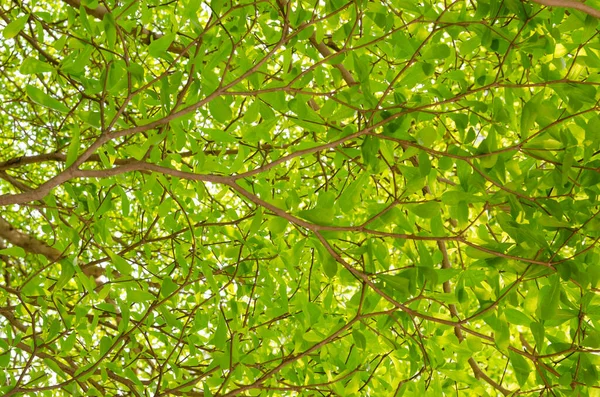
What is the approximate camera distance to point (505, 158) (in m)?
1.85

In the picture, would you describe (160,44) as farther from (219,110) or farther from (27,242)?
(27,242)

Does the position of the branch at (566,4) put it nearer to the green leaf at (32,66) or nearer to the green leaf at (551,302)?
the green leaf at (551,302)

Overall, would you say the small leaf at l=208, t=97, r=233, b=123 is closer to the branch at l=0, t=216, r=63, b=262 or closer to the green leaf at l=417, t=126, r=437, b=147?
the green leaf at l=417, t=126, r=437, b=147

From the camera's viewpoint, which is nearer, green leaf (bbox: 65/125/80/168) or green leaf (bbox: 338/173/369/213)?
green leaf (bbox: 65/125/80/168)

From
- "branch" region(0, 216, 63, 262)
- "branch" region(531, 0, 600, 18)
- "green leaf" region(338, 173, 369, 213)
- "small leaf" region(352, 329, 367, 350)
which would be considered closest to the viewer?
"branch" region(531, 0, 600, 18)

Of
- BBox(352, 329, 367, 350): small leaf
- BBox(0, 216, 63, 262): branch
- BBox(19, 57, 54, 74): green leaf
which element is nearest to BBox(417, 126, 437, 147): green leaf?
BBox(352, 329, 367, 350): small leaf

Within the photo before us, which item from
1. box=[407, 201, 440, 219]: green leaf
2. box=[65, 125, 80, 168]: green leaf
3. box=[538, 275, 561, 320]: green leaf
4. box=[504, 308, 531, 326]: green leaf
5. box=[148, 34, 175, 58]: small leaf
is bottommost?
box=[538, 275, 561, 320]: green leaf

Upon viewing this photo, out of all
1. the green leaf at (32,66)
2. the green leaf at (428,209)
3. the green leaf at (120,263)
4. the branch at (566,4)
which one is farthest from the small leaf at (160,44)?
the branch at (566,4)

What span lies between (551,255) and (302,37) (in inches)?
35.7

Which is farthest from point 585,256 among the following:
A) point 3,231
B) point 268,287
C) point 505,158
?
point 3,231

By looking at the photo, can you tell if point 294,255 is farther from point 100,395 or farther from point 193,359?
point 100,395

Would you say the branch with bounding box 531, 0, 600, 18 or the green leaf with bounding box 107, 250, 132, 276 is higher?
the branch with bounding box 531, 0, 600, 18

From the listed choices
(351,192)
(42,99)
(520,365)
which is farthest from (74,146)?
(520,365)

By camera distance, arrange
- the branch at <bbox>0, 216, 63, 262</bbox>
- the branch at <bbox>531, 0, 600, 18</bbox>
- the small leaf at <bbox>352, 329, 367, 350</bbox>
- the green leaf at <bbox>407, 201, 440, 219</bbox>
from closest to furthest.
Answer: the branch at <bbox>531, 0, 600, 18</bbox> → the green leaf at <bbox>407, 201, 440, 219</bbox> → the small leaf at <bbox>352, 329, 367, 350</bbox> → the branch at <bbox>0, 216, 63, 262</bbox>
